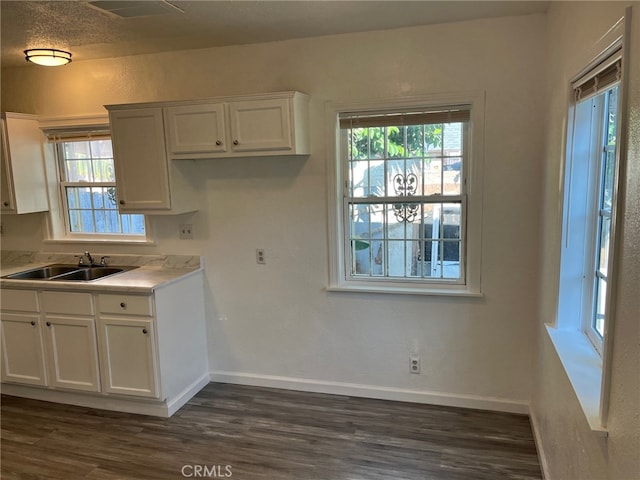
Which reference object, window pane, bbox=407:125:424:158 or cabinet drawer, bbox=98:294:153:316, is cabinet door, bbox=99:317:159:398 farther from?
window pane, bbox=407:125:424:158

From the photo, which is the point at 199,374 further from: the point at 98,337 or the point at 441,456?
the point at 441,456

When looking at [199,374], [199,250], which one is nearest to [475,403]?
[199,374]

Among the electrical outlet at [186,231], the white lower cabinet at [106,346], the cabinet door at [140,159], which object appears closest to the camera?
the white lower cabinet at [106,346]

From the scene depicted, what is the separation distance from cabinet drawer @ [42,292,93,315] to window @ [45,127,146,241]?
72 centimetres

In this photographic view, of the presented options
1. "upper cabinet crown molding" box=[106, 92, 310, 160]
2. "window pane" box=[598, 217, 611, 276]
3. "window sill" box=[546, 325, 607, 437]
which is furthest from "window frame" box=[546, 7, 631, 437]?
"upper cabinet crown molding" box=[106, 92, 310, 160]

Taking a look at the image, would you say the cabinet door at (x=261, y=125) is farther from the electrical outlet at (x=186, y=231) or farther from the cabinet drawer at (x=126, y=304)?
the cabinet drawer at (x=126, y=304)

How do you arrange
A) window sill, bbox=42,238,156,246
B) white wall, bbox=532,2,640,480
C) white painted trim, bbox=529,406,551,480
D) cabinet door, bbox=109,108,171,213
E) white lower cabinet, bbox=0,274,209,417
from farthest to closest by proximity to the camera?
window sill, bbox=42,238,156,246 < cabinet door, bbox=109,108,171,213 < white lower cabinet, bbox=0,274,209,417 < white painted trim, bbox=529,406,551,480 < white wall, bbox=532,2,640,480

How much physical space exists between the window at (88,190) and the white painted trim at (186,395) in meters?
1.21

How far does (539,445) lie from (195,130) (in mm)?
2817

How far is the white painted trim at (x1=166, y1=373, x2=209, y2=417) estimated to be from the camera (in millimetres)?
3166

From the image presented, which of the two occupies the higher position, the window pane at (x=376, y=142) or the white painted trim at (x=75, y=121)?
the white painted trim at (x=75, y=121)

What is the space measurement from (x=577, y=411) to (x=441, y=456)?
1.12 m

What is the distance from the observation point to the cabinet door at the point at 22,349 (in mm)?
3298

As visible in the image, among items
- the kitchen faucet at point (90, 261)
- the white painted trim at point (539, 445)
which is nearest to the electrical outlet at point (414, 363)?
the white painted trim at point (539, 445)
